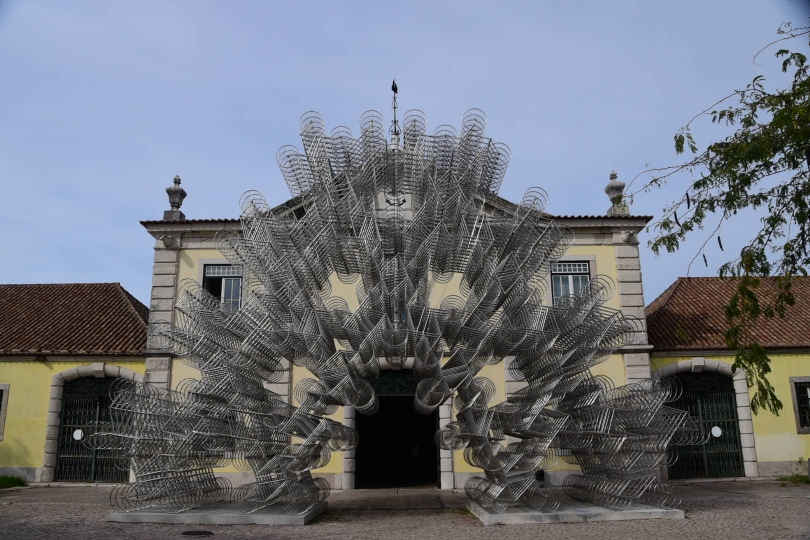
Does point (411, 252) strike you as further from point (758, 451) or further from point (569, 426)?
point (758, 451)

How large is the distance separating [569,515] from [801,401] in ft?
37.5

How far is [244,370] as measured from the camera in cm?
1162

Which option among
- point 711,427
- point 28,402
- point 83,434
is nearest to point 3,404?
point 28,402

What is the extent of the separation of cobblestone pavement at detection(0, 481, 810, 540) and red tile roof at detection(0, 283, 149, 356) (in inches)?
197

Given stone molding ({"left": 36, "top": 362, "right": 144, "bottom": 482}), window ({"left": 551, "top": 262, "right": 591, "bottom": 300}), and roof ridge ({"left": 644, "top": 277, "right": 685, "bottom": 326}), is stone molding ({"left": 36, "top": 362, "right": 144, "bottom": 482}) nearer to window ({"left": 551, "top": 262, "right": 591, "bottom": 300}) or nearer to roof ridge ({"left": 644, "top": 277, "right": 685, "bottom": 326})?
window ({"left": 551, "top": 262, "right": 591, "bottom": 300})

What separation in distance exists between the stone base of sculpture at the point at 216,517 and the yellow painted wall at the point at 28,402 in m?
7.76

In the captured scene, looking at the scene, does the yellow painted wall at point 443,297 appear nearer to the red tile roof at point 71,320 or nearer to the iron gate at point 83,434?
the red tile roof at point 71,320

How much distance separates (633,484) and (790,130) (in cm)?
763

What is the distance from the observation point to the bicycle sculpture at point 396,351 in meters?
11.1

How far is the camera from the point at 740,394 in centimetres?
1856

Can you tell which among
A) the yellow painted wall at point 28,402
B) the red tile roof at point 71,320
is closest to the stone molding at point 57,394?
the yellow painted wall at point 28,402

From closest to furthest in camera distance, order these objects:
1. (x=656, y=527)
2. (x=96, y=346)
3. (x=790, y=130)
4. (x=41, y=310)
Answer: (x=790, y=130)
(x=656, y=527)
(x=96, y=346)
(x=41, y=310)

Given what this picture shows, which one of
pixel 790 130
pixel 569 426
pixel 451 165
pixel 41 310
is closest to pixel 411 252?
pixel 451 165

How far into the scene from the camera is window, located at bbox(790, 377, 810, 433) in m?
18.6
